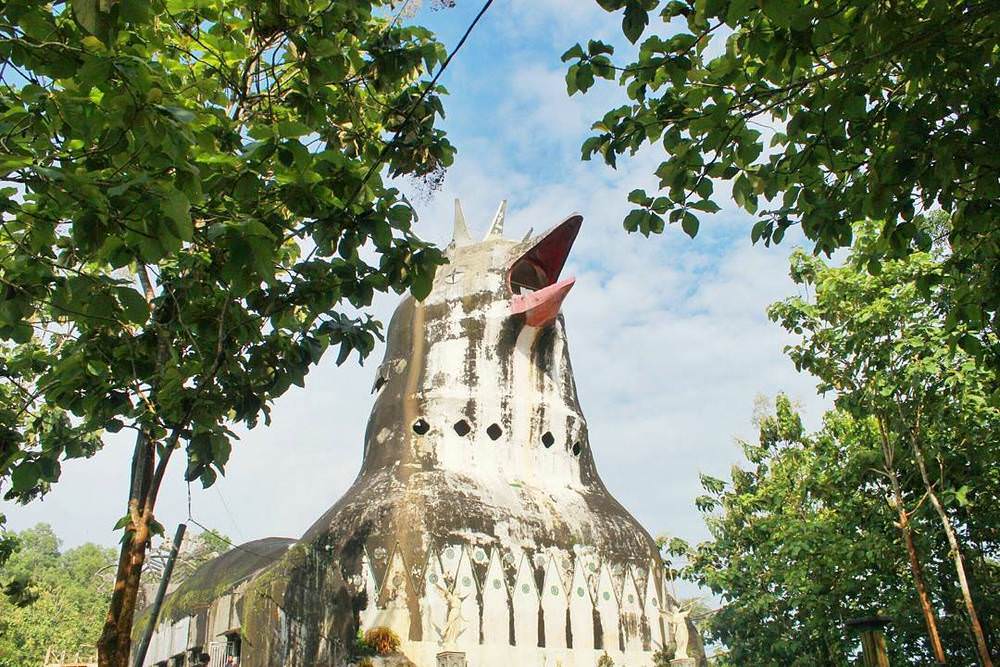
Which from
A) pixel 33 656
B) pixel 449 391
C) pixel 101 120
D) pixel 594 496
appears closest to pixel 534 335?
pixel 449 391

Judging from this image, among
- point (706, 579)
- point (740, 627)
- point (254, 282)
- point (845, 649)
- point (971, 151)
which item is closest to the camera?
point (254, 282)

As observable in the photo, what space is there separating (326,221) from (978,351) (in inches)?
171

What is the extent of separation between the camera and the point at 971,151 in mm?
4746

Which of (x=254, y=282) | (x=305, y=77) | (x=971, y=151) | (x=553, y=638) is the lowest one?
(x=553, y=638)

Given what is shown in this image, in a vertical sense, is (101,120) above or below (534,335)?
below

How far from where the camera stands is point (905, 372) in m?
12.2

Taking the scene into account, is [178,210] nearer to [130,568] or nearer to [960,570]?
[130,568]

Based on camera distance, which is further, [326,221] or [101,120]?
[326,221]

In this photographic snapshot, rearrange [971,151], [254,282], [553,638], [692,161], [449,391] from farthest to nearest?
1. [449,391]
2. [553,638]
3. [692,161]
4. [971,151]
5. [254,282]

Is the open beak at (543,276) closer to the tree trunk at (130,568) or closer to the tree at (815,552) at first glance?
the tree at (815,552)

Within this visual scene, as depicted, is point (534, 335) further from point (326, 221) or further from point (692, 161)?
point (326, 221)

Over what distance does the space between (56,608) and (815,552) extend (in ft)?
93.5

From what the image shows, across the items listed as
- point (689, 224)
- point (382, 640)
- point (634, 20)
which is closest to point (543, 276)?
point (382, 640)

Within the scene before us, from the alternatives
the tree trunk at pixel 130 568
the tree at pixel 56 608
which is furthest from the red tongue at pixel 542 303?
the tree at pixel 56 608
